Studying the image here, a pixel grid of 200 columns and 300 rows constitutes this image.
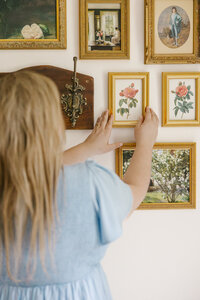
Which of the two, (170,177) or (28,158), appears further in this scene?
(170,177)

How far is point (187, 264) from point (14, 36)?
1122 mm

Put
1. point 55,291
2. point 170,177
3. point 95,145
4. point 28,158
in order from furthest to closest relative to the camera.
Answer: point 170,177 < point 95,145 < point 55,291 < point 28,158

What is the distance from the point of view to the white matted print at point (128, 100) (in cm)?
128

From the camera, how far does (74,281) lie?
0.84 metres

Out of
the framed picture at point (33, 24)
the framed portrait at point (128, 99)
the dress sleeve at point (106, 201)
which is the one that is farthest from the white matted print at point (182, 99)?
the dress sleeve at point (106, 201)

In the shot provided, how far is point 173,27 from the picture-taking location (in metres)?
1.27

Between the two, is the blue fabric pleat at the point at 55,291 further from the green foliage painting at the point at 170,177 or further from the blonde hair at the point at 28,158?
the green foliage painting at the point at 170,177

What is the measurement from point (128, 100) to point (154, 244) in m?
0.58

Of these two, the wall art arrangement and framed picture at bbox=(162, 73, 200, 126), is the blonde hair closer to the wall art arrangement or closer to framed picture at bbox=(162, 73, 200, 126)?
the wall art arrangement

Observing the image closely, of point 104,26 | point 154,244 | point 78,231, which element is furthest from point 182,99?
point 78,231

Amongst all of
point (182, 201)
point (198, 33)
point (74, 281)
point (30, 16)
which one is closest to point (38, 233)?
point (74, 281)

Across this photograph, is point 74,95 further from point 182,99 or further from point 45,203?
point 45,203

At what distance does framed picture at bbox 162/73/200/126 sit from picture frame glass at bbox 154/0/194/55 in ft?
0.35

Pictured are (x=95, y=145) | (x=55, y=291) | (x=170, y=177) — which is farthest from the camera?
(x=170, y=177)
